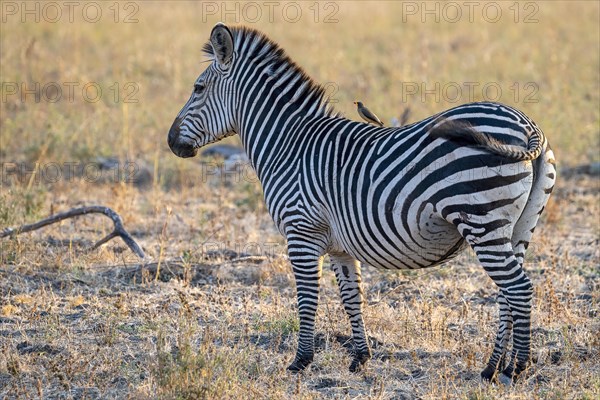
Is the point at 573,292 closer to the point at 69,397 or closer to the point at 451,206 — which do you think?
the point at 451,206

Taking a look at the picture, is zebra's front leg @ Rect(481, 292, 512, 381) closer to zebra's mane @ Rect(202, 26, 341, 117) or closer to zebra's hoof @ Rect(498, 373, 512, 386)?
zebra's hoof @ Rect(498, 373, 512, 386)

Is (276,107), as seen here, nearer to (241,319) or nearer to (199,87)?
(199,87)

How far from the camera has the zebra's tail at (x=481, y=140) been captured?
531 cm

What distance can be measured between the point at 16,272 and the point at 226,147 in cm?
574

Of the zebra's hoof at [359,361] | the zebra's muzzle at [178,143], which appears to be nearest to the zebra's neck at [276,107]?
the zebra's muzzle at [178,143]

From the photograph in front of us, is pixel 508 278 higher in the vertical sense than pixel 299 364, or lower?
higher

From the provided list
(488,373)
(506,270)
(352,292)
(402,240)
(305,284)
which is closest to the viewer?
(506,270)

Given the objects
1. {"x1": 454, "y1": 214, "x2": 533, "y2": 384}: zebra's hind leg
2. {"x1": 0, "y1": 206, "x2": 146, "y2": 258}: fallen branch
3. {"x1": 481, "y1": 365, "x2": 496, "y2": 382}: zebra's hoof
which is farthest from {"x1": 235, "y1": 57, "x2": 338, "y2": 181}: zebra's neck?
{"x1": 0, "y1": 206, "x2": 146, "y2": 258}: fallen branch

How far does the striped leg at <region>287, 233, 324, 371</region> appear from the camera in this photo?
248 inches

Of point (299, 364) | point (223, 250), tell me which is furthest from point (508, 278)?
point (223, 250)

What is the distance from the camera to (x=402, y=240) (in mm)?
5840

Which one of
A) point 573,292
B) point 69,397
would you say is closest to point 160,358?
point 69,397

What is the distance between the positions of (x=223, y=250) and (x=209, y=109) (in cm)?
255

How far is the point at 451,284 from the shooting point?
8406 mm
